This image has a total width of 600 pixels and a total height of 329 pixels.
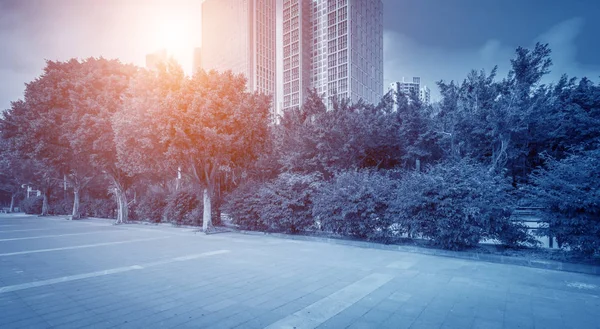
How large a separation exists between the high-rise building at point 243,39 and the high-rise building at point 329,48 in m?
6.58

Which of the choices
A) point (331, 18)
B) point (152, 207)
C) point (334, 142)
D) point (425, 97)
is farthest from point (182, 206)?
point (331, 18)

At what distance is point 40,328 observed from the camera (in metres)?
3.95

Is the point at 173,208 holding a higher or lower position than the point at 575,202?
lower

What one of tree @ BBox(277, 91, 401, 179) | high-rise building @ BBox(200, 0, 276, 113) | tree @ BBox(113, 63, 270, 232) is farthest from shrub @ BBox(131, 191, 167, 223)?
high-rise building @ BBox(200, 0, 276, 113)

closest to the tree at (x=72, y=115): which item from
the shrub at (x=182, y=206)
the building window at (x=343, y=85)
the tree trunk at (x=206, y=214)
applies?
the shrub at (x=182, y=206)

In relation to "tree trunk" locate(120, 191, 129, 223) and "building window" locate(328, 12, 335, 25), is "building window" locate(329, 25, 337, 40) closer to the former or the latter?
"building window" locate(328, 12, 335, 25)

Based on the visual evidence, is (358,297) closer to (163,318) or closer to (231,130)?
(163,318)

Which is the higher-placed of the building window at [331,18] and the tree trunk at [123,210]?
the building window at [331,18]

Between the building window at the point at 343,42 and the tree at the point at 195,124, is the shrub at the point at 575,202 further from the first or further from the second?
the building window at the point at 343,42

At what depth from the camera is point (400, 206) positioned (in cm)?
903

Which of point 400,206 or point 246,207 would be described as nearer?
point 400,206

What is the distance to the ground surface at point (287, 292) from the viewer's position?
4.16 meters

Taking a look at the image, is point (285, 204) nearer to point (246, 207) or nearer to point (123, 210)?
point (246, 207)

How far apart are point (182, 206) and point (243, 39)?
106918 millimetres
